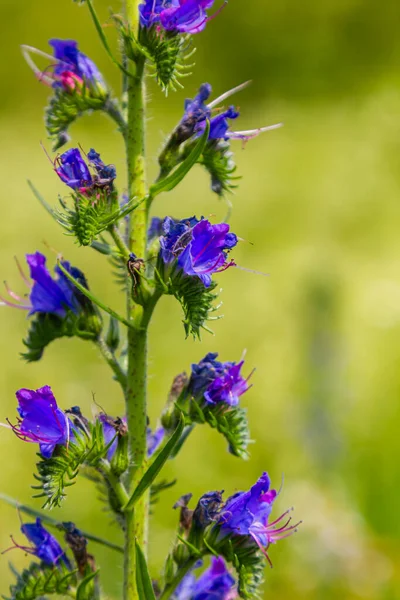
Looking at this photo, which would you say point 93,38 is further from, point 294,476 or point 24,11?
point 294,476

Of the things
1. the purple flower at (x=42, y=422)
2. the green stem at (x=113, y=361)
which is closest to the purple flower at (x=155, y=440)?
the green stem at (x=113, y=361)

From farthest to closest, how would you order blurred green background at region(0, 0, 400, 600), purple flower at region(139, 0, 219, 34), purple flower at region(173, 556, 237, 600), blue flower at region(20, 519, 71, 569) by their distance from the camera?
blurred green background at region(0, 0, 400, 600) → purple flower at region(173, 556, 237, 600) → blue flower at region(20, 519, 71, 569) → purple flower at region(139, 0, 219, 34)

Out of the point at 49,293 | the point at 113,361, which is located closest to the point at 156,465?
the point at 113,361

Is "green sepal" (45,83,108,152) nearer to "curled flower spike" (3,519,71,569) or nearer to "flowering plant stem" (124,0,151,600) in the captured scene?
"flowering plant stem" (124,0,151,600)

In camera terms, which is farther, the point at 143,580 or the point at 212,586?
the point at 212,586

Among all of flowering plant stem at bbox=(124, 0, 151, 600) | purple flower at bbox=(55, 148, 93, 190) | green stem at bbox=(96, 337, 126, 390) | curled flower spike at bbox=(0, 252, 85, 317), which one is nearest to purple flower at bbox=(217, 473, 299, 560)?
flowering plant stem at bbox=(124, 0, 151, 600)

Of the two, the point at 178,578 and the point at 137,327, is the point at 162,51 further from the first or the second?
the point at 178,578
